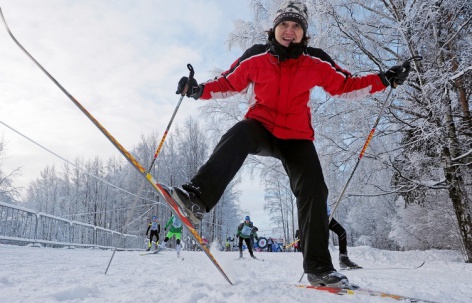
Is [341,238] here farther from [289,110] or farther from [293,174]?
[289,110]

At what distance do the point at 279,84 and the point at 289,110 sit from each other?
8.0 inches

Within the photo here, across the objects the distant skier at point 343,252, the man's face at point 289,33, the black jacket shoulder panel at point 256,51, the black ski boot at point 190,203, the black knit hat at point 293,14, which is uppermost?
the black knit hat at point 293,14

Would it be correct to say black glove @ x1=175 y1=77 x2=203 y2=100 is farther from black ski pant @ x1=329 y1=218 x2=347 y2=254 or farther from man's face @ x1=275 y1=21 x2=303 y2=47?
black ski pant @ x1=329 y1=218 x2=347 y2=254

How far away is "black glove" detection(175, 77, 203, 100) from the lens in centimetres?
251

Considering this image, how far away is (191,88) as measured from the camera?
8.34 ft

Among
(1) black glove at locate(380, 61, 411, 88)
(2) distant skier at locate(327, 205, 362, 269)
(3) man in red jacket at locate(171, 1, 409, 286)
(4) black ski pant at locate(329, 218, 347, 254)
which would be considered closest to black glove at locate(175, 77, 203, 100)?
(3) man in red jacket at locate(171, 1, 409, 286)

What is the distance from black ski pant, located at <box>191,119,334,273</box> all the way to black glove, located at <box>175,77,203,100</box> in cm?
41

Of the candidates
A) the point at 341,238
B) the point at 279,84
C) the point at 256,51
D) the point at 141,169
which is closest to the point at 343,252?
the point at 341,238

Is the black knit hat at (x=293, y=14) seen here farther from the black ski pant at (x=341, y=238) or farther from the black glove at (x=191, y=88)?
the black ski pant at (x=341, y=238)

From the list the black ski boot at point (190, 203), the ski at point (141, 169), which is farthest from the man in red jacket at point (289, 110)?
the ski at point (141, 169)

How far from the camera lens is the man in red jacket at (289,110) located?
232 cm

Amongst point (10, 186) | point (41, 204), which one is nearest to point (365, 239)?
point (10, 186)

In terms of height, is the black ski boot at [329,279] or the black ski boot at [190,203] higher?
the black ski boot at [190,203]

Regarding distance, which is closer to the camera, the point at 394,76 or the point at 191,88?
the point at 191,88
